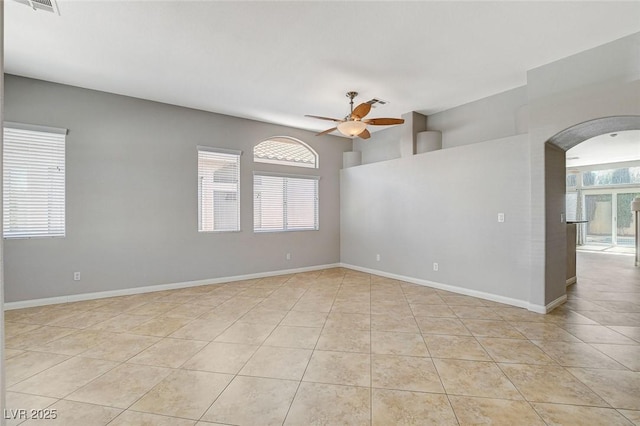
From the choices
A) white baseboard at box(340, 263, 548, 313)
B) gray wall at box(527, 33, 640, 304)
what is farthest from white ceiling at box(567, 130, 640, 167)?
white baseboard at box(340, 263, 548, 313)

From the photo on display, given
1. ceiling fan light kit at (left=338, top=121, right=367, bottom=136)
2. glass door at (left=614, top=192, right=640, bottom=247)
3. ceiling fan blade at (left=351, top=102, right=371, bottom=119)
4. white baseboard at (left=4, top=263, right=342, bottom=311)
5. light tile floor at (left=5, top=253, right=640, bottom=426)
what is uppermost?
ceiling fan blade at (left=351, top=102, right=371, bottom=119)

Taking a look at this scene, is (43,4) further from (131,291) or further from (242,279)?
(242,279)

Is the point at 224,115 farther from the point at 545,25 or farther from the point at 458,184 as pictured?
the point at 545,25

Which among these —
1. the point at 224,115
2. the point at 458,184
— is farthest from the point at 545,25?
the point at 224,115

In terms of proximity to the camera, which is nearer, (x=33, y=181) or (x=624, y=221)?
(x=33, y=181)

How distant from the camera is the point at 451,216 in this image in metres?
4.65

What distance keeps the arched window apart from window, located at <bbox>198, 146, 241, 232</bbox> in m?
0.54

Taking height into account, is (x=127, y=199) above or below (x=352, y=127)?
below

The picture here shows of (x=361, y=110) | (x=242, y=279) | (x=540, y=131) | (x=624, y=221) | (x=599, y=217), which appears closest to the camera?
(x=540, y=131)

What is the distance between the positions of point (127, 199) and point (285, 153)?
3.01 metres

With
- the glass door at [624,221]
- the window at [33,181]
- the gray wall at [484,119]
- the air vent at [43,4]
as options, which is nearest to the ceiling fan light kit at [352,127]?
the gray wall at [484,119]

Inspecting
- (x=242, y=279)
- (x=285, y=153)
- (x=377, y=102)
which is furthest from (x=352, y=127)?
(x=242, y=279)

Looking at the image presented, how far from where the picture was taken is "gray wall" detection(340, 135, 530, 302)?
3.90 meters

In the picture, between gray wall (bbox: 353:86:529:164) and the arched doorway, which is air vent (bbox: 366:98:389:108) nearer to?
gray wall (bbox: 353:86:529:164)
